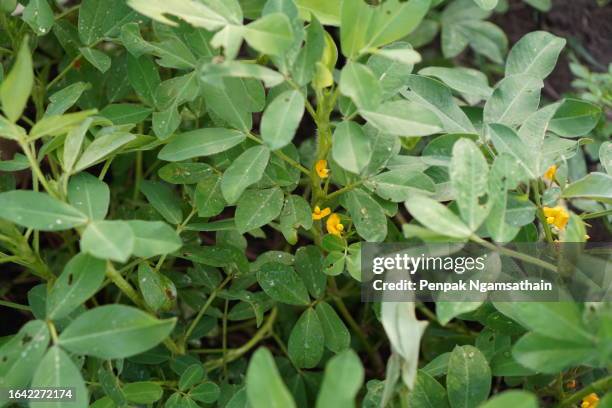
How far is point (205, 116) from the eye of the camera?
1.57 m

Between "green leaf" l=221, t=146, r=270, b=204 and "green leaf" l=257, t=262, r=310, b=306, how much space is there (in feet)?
0.70

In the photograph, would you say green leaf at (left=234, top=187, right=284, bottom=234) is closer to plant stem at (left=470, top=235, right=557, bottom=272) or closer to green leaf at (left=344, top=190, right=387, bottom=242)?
green leaf at (left=344, top=190, right=387, bottom=242)

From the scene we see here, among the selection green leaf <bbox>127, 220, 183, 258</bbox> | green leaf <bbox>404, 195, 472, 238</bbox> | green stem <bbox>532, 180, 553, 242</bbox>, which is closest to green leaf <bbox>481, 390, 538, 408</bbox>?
green leaf <bbox>404, 195, 472, 238</bbox>

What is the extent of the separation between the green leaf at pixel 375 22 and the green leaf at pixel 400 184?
0.27 meters

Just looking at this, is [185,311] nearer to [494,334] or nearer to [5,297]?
[5,297]

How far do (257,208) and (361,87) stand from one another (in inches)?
13.7

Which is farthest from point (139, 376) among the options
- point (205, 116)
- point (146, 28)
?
point (146, 28)

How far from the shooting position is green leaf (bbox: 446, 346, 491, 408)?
1164 mm

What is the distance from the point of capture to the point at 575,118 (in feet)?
4.43

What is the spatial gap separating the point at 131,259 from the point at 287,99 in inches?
20.9

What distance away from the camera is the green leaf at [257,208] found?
4.01 ft

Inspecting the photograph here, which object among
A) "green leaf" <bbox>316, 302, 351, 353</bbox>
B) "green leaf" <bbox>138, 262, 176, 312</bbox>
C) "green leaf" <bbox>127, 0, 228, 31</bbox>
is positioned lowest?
"green leaf" <bbox>316, 302, 351, 353</bbox>

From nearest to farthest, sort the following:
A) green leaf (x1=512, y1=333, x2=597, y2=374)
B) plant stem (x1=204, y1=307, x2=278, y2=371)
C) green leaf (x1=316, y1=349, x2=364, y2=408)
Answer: green leaf (x1=316, y1=349, x2=364, y2=408)
green leaf (x1=512, y1=333, x2=597, y2=374)
plant stem (x1=204, y1=307, x2=278, y2=371)

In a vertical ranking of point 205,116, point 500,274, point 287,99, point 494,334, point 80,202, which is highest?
point 287,99
